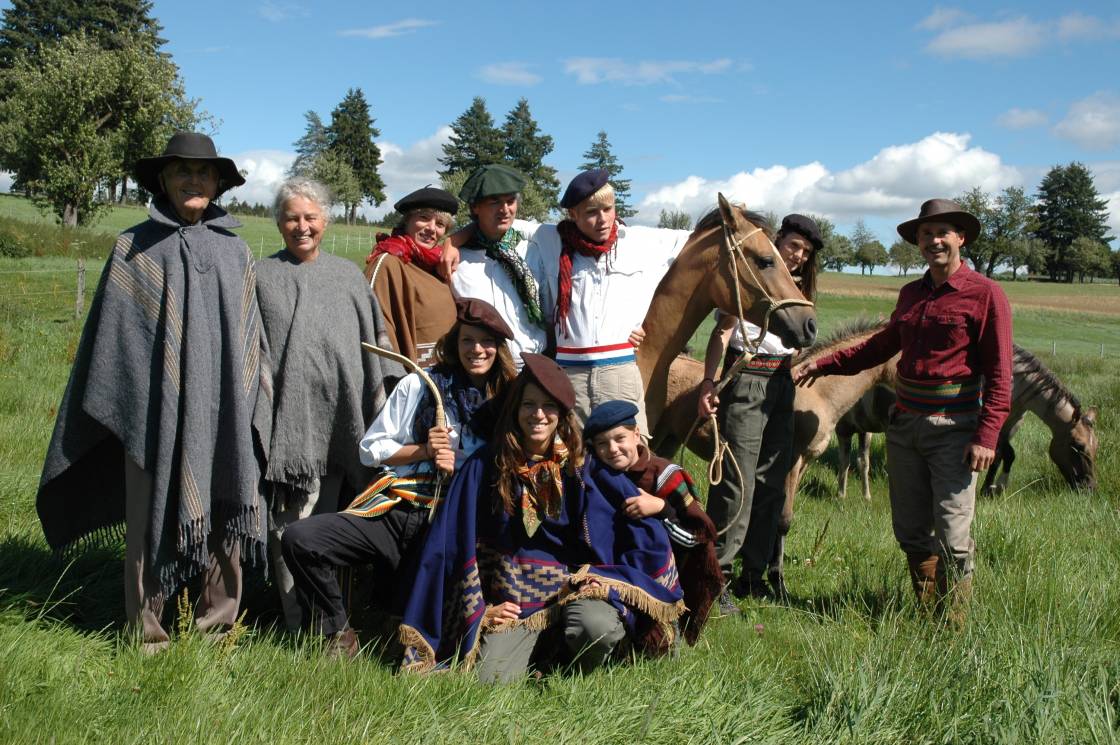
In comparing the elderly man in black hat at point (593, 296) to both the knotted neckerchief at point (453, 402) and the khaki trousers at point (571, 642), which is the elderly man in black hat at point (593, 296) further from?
the khaki trousers at point (571, 642)

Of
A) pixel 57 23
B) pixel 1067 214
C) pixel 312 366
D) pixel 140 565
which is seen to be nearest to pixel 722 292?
pixel 312 366

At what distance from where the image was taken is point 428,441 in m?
3.64

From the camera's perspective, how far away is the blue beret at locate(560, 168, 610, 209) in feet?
13.0

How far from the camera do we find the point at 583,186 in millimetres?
3965

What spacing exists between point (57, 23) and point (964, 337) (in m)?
73.0

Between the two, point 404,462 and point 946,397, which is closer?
point 404,462

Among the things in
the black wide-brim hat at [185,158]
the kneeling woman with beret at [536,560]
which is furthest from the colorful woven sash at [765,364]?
the black wide-brim hat at [185,158]

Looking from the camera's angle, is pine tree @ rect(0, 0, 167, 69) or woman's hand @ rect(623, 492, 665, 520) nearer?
woman's hand @ rect(623, 492, 665, 520)

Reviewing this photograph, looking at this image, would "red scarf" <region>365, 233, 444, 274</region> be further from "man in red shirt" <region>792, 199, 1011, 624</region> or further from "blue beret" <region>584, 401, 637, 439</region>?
"man in red shirt" <region>792, 199, 1011, 624</region>

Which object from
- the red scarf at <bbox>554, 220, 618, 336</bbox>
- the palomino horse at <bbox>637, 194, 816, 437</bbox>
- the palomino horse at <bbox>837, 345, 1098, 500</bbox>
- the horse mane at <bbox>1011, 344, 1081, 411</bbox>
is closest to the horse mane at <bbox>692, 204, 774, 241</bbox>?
the palomino horse at <bbox>637, 194, 816, 437</bbox>

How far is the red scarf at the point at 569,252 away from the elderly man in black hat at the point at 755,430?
922 mm

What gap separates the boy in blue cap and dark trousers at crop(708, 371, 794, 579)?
98 centimetres

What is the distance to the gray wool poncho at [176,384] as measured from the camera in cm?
341

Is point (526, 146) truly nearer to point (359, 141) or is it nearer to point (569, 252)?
point (359, 141)
